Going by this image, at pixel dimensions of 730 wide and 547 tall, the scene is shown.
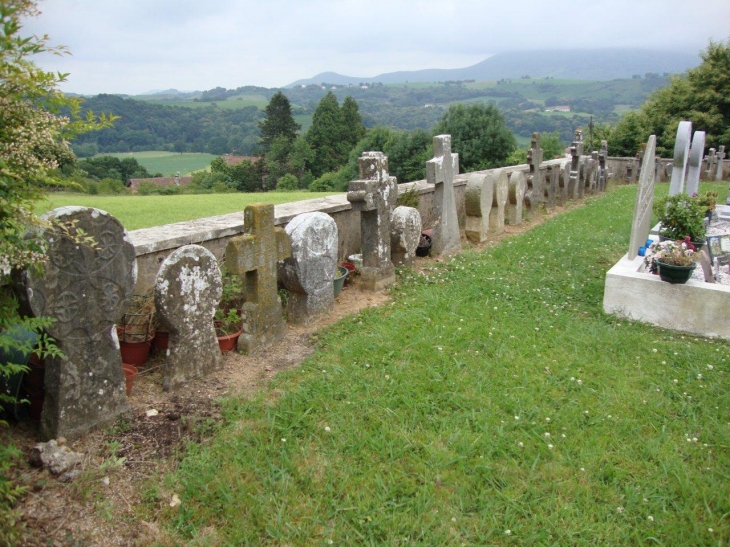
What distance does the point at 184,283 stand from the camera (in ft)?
12.9

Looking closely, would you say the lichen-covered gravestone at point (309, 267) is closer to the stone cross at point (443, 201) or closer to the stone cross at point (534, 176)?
the stone cross at point (443, 201)

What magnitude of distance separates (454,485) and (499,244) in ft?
20.5

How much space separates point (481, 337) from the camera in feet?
16.5

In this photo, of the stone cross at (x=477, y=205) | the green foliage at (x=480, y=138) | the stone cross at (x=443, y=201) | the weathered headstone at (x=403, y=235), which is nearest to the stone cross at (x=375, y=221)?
the weathered headstone at (x=403, y=235)

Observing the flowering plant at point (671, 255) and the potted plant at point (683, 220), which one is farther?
the potted plant at point (683, 220)

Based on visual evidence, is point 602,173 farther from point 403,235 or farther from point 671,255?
point 671,255

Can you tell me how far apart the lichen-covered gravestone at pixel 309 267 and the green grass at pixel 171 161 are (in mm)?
47809

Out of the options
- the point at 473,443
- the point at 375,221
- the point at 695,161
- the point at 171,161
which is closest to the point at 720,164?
the point at 695,161

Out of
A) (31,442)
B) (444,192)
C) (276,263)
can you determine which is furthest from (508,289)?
(31,442)

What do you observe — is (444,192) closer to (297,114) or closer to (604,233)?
(604,233)

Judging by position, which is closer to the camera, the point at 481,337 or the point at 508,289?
the point at 481,337

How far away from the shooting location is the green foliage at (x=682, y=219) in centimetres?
661

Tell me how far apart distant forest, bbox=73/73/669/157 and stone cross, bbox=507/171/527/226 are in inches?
283

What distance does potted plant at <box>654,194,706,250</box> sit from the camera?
661cm
